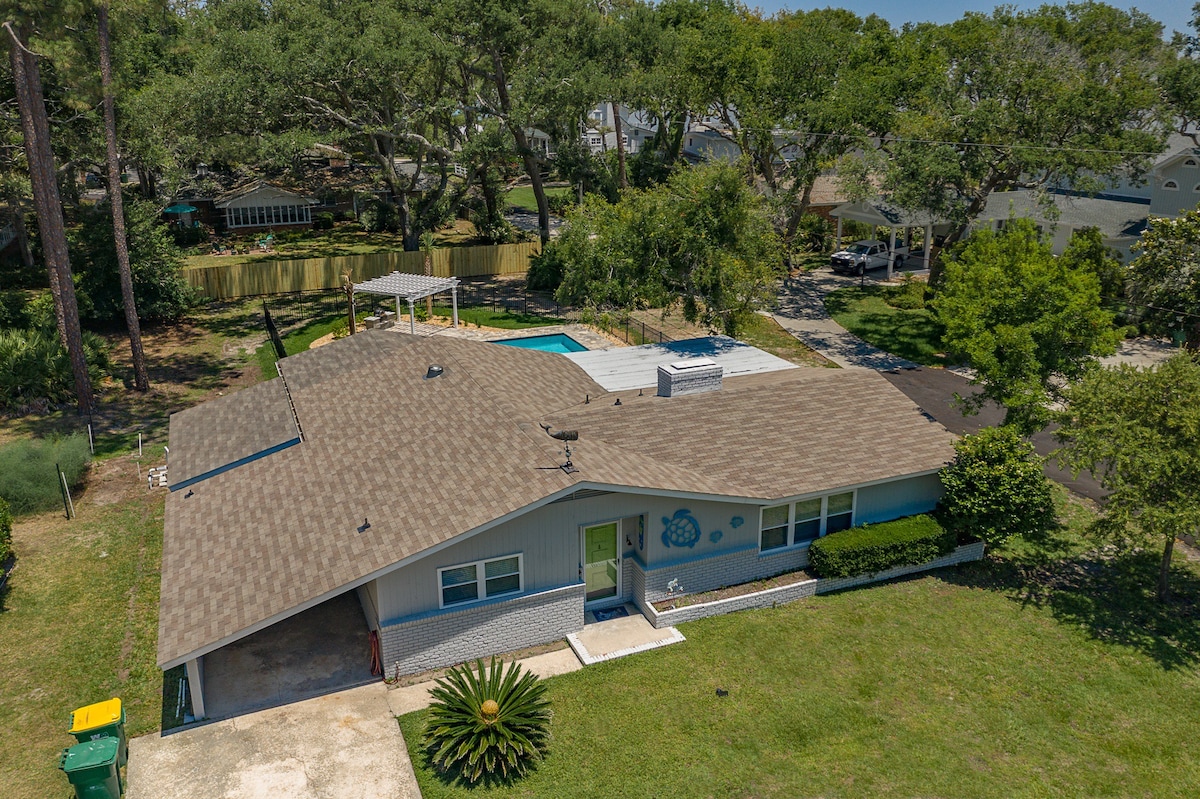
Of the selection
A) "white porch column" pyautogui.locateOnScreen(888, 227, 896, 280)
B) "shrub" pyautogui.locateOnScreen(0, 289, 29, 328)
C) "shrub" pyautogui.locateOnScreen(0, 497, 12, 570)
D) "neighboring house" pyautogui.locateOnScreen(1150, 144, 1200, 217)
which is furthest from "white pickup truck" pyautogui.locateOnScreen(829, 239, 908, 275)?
"shrub" pyautogui.locateOnScreen(0, 497, 12, 570)

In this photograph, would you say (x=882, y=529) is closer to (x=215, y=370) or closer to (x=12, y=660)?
(x=12, y=660)

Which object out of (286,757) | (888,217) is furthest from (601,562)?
(888,217)

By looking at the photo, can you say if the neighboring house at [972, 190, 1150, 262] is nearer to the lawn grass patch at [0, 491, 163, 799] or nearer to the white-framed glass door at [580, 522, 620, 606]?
the white-framed glass door at [580, 522, 620, 606]

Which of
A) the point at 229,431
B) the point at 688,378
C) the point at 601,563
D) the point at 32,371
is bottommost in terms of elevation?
the point at 601,563

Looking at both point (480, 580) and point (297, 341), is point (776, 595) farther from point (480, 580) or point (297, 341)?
point (297, 341)

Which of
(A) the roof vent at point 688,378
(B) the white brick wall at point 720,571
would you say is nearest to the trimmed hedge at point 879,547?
(B) the white brick wall at point 720,571

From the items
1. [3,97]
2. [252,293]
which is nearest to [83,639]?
[3,97]
